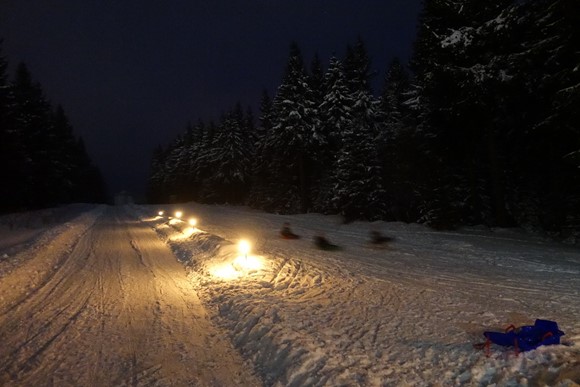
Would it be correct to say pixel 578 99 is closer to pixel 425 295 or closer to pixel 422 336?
pixel 425 295

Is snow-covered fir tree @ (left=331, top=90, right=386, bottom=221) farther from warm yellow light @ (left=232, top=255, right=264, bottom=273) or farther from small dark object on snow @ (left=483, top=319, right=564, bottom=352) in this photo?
small dark object on snow @ (left=483, top=319, right=564, bottom=352)

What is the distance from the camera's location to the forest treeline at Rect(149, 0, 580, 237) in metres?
16.8

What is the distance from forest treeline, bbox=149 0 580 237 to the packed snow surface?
20.3 ft

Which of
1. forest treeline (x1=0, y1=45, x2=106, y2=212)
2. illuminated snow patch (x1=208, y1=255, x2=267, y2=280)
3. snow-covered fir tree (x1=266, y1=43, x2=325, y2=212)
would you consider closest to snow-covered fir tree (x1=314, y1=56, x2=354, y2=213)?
snow-covered fir tree (x1=266, y1=43, x2=325, y2=212)

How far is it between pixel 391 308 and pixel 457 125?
15566mm

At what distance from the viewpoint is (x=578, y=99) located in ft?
43.7

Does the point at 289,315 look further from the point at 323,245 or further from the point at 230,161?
the point at 230,161

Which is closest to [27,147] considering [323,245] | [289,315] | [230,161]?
[230,161]

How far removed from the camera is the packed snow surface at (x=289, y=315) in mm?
5121

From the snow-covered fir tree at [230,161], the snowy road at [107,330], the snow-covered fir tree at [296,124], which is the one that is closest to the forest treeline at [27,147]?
the snow-covered fir tree at [230,161]

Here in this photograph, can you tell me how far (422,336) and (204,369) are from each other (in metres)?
3.22

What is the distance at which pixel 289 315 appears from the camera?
7.24 metres

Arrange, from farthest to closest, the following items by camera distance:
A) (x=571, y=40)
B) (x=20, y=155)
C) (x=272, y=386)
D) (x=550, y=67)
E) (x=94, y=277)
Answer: (x=20, y=155) < (x=550, y=67) < (x=571, y=40) < (x=94, y=277) < (x=272, y=386)

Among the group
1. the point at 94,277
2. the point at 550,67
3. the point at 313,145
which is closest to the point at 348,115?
the point at 313,145
